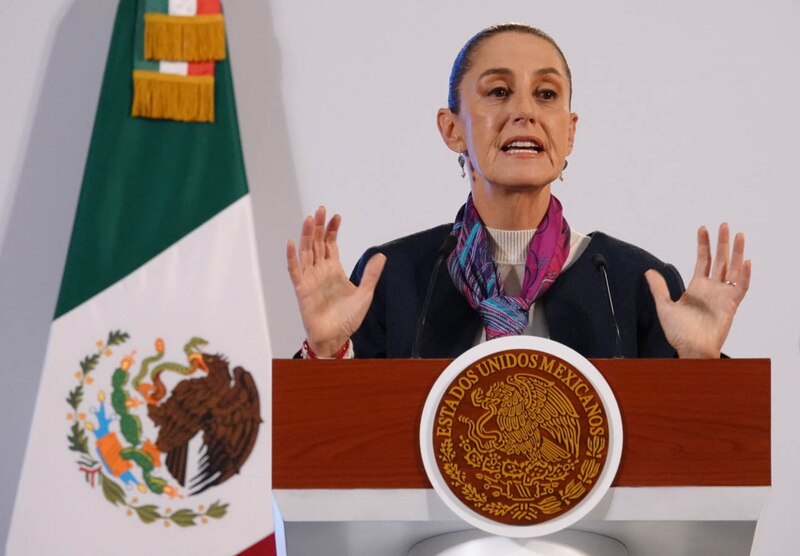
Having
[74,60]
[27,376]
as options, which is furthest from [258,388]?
[74,60]

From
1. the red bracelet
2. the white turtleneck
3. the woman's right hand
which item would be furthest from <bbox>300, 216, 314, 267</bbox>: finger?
the white turtleneck

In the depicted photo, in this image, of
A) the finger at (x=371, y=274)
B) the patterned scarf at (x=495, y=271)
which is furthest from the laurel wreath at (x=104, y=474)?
the finger at (x=371, y=274)

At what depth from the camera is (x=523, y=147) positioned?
1.99 metres

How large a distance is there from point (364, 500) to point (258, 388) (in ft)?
5.38

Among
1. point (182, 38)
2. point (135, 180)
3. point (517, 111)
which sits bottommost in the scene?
point (135, 180)

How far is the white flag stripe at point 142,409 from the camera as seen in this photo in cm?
284

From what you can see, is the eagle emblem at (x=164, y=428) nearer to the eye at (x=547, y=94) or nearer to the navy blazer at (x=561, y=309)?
the navy blazer at (x=561, y=309)

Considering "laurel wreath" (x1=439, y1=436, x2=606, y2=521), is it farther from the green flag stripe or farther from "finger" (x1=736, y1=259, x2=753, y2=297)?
the green flag stripe

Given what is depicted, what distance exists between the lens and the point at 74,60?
3.14m

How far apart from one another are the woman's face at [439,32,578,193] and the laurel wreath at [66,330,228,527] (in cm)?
137

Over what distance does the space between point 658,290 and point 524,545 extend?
56cm

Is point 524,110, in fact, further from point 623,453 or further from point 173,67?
point 173,67

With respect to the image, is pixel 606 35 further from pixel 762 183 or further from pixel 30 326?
pixel 30 326

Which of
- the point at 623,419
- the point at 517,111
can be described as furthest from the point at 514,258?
the point at 623,419
